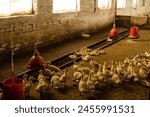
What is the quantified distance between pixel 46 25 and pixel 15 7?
173 cm

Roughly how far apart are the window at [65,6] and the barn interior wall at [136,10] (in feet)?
21.3

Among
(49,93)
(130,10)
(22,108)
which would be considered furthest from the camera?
(130,10)

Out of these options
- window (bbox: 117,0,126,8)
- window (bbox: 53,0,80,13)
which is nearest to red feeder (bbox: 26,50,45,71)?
window (bbox: 53,0,80,13)

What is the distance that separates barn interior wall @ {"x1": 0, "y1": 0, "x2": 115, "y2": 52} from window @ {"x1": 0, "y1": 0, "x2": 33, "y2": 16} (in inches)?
9.8

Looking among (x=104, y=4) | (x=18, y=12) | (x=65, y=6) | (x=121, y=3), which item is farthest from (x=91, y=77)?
(x=121, y=3)

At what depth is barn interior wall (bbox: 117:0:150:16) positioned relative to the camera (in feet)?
64.9

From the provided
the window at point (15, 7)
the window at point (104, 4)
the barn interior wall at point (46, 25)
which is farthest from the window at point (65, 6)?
the window at point (104, 4)

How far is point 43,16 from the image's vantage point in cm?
1061

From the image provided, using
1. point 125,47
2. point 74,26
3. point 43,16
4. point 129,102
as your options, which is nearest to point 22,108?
point 129,102

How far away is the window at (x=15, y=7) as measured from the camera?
29.5 feet

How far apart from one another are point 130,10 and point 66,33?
1047 cm

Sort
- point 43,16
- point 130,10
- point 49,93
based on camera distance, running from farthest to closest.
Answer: point 130,10, point 43,16, point 49,93

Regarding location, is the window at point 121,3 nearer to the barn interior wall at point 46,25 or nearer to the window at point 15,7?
the barn interior wall at point 46,25

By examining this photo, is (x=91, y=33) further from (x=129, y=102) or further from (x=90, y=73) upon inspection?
(x=129, y=102)
